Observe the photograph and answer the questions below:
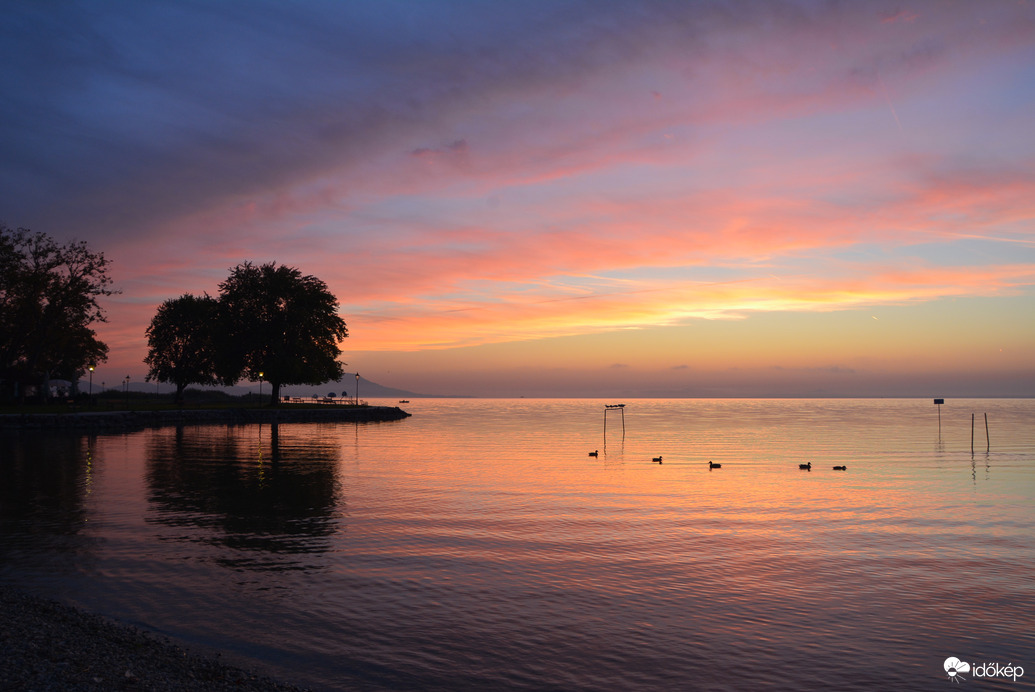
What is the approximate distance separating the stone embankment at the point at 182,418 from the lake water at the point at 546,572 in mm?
41190

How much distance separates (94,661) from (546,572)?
37.1ft

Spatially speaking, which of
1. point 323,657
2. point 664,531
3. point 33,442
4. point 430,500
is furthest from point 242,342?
point 323,657

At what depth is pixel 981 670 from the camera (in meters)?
12.4

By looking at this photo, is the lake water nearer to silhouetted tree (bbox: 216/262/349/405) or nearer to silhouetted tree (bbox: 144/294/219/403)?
silhouetted tree (bbox: 216/262/349/405)

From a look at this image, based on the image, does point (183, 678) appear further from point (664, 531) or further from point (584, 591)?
point (664, 531)

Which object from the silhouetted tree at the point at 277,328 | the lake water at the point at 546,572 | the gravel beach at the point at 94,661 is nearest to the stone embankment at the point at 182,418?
the silhouetted tree at the point at 277,328

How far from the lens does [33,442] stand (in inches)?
2400

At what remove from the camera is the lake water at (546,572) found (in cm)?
1259

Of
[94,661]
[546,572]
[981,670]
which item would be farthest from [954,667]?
[94,661]

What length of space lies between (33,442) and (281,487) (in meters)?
39.9

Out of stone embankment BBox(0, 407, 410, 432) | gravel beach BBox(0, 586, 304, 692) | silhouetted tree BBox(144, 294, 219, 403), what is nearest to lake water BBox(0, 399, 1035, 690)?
gravel beach BBox(0, 586, 304, 692)

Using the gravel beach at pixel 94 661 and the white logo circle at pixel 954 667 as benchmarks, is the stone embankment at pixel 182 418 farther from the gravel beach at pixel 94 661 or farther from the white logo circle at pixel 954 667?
the white logo circle at pixel 954 667

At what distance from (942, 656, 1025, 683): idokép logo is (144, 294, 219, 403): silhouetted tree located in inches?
4757

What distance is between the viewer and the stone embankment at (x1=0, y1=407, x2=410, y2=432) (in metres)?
75.3
